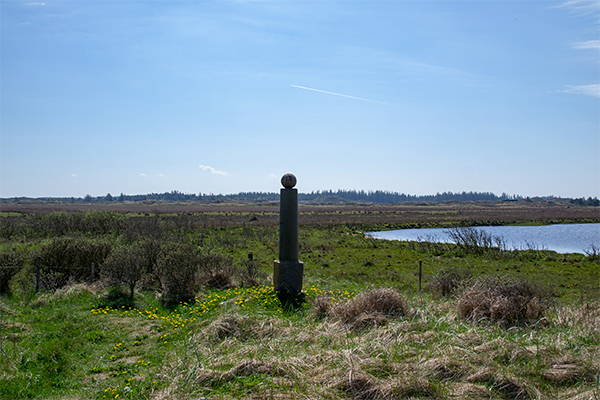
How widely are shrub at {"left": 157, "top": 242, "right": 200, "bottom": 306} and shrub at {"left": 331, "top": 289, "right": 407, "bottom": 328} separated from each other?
4.87 meters

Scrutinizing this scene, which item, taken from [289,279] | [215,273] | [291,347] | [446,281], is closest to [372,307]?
[291,347]

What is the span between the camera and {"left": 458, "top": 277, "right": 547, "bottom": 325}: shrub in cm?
704

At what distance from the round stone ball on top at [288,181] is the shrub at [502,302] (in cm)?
459

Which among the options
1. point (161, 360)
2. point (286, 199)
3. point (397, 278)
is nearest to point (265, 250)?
point (397, 278)

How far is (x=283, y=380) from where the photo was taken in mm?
4707

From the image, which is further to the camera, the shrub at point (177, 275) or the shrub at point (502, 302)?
the shrub at point (177, 275)

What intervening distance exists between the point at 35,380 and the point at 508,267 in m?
20.0

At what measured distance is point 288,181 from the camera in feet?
31.7

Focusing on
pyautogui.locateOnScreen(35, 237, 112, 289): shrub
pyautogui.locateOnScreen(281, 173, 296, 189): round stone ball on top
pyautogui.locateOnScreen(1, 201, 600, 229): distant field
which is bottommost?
pyautogui.locateOnScreen(1, 201, 600, 229): distant field

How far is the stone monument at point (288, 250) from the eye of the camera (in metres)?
9.37

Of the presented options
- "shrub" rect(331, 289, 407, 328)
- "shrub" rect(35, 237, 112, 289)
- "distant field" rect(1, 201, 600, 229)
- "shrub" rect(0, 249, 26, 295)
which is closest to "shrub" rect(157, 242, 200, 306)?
"shrub" rect(35, 237, 112, 289)

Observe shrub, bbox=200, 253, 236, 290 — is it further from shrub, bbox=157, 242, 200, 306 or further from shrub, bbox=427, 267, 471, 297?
shrub, bbox=427, 267, 471, 297

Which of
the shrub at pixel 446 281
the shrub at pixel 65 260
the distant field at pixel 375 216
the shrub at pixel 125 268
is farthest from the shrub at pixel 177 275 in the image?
the distant field at pixel 375 216

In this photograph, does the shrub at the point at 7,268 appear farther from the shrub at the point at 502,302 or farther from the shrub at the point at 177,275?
the shrub at the point at 502,302
